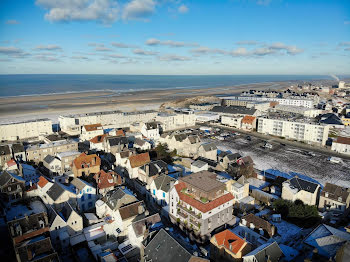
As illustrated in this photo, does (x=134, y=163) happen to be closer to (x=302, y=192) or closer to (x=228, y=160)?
(x=228, y=160)

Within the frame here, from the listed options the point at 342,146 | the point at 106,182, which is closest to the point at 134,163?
the point at 106,182

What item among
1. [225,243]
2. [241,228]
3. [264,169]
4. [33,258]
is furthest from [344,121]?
A: [33,258]

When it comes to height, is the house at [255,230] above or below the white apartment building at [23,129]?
below

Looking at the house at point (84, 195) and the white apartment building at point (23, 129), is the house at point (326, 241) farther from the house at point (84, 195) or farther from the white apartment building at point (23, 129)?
the white apartment building at point (23, 129)

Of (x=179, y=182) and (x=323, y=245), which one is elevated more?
(x=179, y=182)

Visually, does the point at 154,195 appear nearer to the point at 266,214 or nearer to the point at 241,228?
the point at 241,228

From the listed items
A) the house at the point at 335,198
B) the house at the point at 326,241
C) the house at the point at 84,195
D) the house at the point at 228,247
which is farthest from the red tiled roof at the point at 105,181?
the house at the point at 335,198
